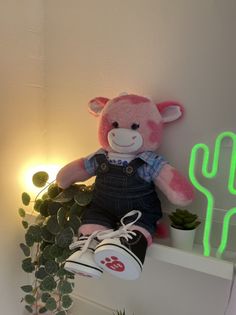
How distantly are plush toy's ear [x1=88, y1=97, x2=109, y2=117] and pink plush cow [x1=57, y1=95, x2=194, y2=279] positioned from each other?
0.07 metres

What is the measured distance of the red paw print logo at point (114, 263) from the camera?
0.78 m

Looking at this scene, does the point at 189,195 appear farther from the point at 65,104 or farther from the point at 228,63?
the point at 65,104

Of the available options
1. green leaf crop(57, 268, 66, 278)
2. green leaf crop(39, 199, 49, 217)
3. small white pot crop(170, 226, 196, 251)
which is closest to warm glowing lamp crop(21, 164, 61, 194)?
green leaf crop(39, 199, 49, 217)

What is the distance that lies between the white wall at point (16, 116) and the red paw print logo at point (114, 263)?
554 mm

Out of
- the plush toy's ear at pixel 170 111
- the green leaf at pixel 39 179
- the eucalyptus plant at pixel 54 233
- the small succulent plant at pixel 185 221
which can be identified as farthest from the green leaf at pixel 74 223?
the plush toy's ear at pixel 170 111

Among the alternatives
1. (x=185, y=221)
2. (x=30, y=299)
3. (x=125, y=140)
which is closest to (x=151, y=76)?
(x=125, y=140)

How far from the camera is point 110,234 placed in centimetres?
85

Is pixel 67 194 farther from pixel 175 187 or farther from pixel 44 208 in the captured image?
pixel 175 187

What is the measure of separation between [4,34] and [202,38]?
697 mm

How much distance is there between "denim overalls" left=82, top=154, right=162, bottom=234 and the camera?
0.92 meters

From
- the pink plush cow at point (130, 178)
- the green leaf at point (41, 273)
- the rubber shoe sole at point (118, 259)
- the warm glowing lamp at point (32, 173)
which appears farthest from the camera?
the warm glowing lamp at point (32, 173)

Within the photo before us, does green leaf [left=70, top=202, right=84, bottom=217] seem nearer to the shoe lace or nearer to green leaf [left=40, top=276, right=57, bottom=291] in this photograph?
the shoe lace

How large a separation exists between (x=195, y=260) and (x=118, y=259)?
234 millimetres

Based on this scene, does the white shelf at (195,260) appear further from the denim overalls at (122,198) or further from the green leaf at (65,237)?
the green leaf at (65,237)
